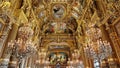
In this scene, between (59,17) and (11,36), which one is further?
(59,17)

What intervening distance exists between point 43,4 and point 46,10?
1133 millimetres

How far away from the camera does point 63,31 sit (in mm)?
20734

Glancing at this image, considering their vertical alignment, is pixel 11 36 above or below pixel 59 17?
below

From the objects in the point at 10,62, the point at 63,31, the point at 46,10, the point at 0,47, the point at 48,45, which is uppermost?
the point at 46,10

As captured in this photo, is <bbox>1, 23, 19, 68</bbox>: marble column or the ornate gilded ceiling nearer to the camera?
<bbox>1, 23, 19, 68</bbox>: marble column

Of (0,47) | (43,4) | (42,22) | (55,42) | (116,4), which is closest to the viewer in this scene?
(0,47)

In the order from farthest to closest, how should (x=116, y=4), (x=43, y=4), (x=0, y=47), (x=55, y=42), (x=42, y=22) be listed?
(x=55, y=42) < (x=42, y=22) < (x=43, y=4) < (x=116, y=4) < (x=0, y=47)

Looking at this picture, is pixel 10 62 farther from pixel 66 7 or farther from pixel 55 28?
pixel 55 28

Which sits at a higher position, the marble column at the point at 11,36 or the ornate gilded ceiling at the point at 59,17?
the ornate gilded ceiling at the point at 59,17

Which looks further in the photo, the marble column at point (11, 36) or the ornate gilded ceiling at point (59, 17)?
the ornate gilded ceiling at point (59, 17)

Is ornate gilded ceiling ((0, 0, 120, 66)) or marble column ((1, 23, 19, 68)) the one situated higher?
ornate gilded ceiling ((0, 0, 120, 66))

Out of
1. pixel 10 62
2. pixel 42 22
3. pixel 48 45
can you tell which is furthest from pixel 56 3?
pixel 10 62

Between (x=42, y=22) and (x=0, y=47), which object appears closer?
(x=0, y=47)

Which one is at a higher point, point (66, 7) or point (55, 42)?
point (66, 7)
